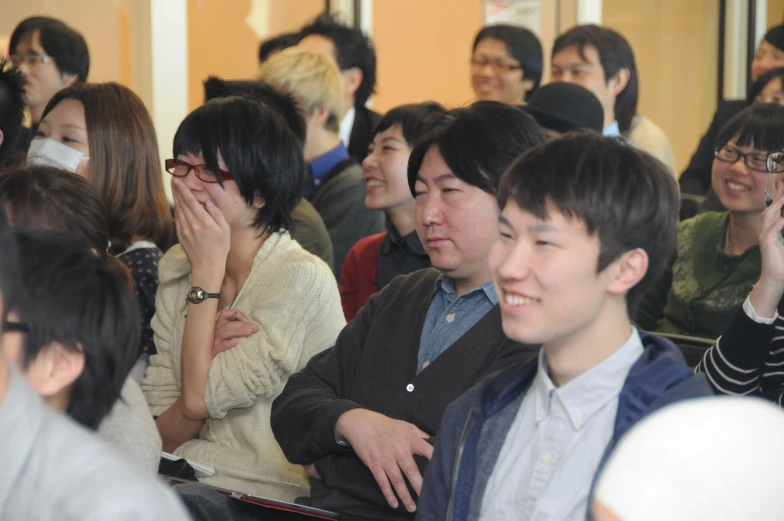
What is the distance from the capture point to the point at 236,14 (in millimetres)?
5855

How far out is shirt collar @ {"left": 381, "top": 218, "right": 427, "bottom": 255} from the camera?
2.93 meters

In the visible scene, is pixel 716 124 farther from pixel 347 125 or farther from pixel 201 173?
pixel 201 173

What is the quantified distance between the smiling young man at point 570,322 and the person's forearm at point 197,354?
3.20ft

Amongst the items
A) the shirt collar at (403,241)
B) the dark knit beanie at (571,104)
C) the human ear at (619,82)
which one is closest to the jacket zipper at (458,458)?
the shirt collar at (403,241)

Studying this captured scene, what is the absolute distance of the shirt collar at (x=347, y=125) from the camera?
16.3ft

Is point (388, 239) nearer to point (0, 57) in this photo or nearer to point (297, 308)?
point (297, 308)

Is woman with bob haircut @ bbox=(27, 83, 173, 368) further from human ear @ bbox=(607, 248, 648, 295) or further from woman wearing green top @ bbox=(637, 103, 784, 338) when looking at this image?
human ear @ bbox=(607, 248, 648, 295)

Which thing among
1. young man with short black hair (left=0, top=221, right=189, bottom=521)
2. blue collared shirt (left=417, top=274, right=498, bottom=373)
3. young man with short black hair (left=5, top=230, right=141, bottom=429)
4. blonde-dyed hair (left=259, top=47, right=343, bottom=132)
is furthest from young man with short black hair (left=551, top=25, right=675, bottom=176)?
young man with short black hair (left=0, top=221, right=189, bottom=521)

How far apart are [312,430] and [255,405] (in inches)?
18.4

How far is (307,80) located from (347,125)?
33.4 inches

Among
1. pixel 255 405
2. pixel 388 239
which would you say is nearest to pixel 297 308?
pixel 255 405

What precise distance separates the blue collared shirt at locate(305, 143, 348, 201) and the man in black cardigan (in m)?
2.09

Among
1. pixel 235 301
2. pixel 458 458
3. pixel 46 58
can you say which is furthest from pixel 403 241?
pixel 46 58

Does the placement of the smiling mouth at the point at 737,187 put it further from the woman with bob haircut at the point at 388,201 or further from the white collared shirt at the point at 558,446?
the white collared shirt at the point at 558,446
